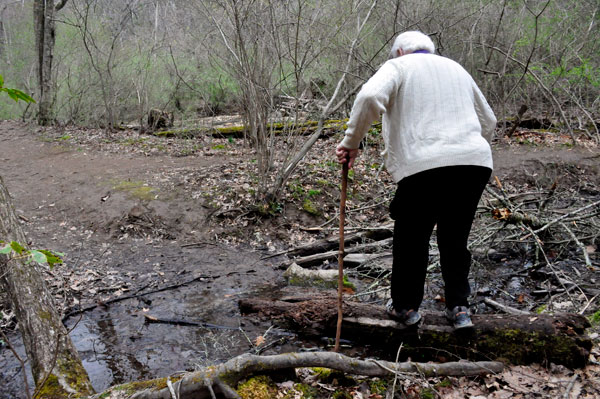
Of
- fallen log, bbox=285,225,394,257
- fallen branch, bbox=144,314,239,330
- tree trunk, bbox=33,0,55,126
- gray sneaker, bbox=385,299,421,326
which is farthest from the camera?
tree trunk, bbox=33,0,55,126

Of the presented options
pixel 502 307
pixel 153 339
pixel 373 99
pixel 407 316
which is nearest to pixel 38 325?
pixel 153 339

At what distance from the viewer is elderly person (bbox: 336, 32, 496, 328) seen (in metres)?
2.60

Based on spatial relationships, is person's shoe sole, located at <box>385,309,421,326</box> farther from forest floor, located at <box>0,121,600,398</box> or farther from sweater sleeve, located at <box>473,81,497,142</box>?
sweater sleeve, located at <box>473,81,497,142</box>

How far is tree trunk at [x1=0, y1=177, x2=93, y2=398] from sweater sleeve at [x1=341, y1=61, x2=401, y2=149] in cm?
233

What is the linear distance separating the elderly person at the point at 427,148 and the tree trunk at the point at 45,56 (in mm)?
15850

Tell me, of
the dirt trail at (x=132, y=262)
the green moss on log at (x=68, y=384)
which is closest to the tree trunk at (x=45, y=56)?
the dirt trail at (x=132, y=262)

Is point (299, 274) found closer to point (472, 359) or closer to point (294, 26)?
point (472, 359)

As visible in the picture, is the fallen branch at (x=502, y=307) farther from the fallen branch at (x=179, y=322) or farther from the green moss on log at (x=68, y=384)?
the green moss on log at (x=68, y=384)

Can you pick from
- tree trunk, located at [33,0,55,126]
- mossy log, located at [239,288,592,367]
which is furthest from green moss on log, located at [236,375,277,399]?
tree trunk, located at [33,0,55,126]

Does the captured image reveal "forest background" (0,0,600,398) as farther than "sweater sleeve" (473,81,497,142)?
Yes

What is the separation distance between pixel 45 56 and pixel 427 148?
1648cm

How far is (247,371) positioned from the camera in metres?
2.48

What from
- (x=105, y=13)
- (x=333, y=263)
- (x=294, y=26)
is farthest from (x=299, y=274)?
(x=105, y=13)

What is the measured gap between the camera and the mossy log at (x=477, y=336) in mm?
2765
